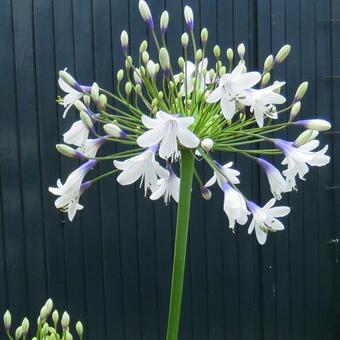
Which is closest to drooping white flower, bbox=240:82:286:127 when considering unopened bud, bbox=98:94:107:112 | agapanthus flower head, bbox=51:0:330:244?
agapanthus flower head, bbox=51:0:330:244

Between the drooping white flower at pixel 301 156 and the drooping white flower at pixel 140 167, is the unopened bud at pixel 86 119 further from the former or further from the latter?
the drooping white flower at pixel 301 156

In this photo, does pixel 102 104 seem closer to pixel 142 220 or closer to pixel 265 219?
pixel 265 219

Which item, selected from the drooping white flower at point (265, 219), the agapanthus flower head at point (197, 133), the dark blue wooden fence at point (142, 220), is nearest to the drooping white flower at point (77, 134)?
the agapanthus flower head at point (197, 133)

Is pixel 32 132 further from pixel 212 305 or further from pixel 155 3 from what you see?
pixel 212 305

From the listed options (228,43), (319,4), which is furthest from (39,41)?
(319,4)

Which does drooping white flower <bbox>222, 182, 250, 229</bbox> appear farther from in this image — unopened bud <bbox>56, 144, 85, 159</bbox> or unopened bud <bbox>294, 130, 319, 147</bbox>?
unopened bud <bbox>56, 144, 85, 159</bbox>

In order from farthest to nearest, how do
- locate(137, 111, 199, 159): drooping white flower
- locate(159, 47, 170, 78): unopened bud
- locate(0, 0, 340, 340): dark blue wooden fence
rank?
locate(0, 0, 340, 340): dark blue wooden fence, locate(159, 47, 170, 78): unopened bud, locate(137, 111, 199, 159): drooping white flower
